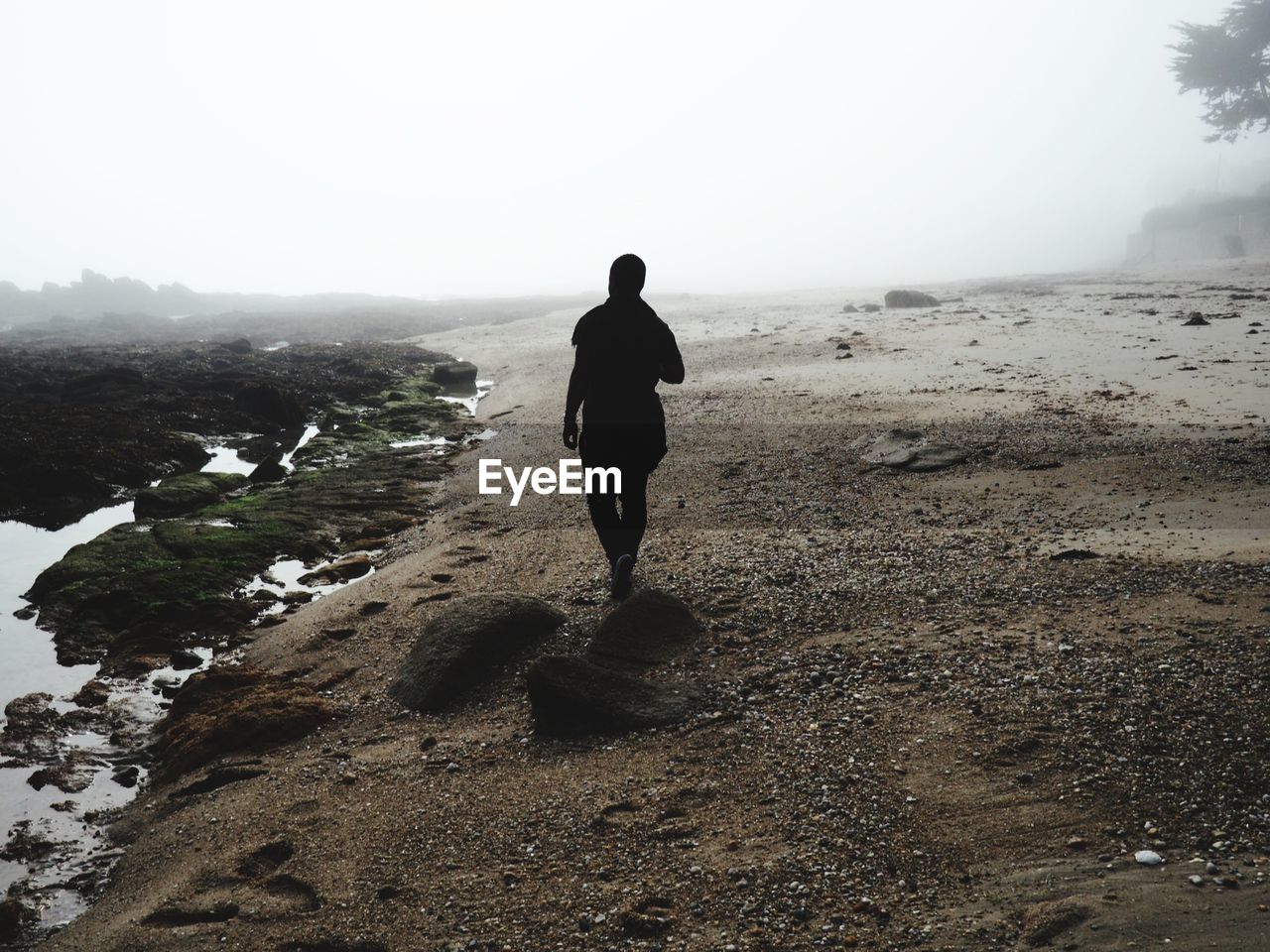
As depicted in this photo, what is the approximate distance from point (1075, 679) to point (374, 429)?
16.0m

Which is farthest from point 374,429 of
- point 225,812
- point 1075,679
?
point 1075,679

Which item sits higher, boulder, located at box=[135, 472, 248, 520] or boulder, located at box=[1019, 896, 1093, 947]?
boulder, located at box=[135, 472, 248, 520]

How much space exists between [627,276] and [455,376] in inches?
844

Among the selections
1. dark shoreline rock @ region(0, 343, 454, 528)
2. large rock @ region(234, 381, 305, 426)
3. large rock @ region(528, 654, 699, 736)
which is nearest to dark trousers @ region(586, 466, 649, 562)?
large rock @ region(528, 654, 699, 736)

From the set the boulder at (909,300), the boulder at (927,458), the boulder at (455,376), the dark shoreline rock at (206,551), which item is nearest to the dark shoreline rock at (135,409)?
the boulder at (455,376)

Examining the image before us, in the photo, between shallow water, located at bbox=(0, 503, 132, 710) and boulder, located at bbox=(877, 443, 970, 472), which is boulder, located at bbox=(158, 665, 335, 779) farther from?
boulder, located at bbox=(877, 443, 970, 472)

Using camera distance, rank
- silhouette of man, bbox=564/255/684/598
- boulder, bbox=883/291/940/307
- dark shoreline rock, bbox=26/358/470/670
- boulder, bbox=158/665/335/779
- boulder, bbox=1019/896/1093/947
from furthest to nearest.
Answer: boulder, bbox=883/291/940/307, dark shoreline rock, bbox=26/358/470/670, silhouette of man, bbox=564/255/684/598, boulder, bbox=158/665/335/779, boulder, bbox=1019/896/1093/947

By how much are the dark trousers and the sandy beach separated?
0.46m

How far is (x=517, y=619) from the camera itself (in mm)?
6250

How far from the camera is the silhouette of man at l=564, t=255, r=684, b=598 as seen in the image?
6504 mm

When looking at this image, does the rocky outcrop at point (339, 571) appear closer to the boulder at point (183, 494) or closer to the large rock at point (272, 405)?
the boulder at point (183, 494)

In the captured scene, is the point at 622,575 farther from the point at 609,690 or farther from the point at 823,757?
the point at 823,757

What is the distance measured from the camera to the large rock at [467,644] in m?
5.79

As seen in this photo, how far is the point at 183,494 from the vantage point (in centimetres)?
1277
